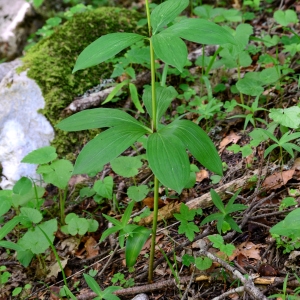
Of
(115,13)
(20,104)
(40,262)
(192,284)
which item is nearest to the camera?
(192,284)

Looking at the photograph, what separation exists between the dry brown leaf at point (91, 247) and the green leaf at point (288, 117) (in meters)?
1.48

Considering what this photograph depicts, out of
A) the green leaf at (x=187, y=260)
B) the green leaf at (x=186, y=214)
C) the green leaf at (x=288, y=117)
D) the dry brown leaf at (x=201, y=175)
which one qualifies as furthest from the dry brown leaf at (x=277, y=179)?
the green leaf at (x=187, y=260)

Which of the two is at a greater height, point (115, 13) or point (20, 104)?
point (115, 13)

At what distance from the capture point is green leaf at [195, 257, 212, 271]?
211cm

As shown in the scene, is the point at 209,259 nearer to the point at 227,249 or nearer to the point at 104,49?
the point at 227,249

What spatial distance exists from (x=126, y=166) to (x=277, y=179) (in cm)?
103

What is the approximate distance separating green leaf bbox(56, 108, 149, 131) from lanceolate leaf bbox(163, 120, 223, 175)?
0.68 ft

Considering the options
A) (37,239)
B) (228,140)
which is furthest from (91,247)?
(228,140)

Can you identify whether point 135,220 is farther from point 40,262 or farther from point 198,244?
point 40,262

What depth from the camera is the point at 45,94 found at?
364 centimetres

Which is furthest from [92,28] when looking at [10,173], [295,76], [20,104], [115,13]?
[295,76]

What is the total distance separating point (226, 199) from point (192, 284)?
672mm

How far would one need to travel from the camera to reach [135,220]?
8.78 ft

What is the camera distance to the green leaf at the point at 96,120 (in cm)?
185
